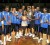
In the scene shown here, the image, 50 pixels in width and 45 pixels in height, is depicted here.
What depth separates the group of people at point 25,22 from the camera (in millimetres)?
1949

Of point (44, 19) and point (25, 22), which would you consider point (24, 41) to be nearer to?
point (25, 22)

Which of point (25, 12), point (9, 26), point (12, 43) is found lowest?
point (12, 43)

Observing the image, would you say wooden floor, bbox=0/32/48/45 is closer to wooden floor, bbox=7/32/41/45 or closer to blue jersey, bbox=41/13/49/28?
wooden floor, bbox=7/32/41/45

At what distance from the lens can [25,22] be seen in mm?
1971

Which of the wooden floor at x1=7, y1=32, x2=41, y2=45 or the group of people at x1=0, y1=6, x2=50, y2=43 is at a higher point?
the group of people at x1=0, y1=6, x2=50, y2=43

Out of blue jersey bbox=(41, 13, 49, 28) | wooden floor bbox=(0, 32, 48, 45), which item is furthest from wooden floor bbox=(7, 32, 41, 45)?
blue jersey bbox=(41, 13, 49, 28)

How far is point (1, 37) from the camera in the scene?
1.97 metres

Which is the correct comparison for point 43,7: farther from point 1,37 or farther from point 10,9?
point 1,37

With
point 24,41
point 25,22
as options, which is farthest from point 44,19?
point 24,41

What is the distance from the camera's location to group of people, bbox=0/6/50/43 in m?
1.95

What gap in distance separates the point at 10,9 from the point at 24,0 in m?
0.16

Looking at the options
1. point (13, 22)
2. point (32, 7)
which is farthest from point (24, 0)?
point (13, 22)

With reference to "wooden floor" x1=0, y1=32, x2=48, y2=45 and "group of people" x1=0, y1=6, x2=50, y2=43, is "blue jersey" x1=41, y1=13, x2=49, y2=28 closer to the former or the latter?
"group of people" x1=0, y1=6, x2=50, y2=43

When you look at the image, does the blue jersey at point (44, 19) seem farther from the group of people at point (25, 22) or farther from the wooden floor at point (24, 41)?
the wooden floor at point (24, 41)
